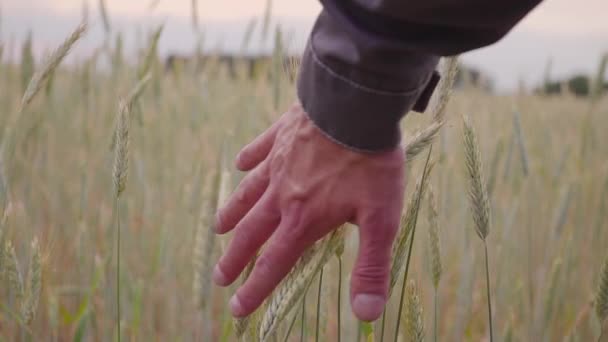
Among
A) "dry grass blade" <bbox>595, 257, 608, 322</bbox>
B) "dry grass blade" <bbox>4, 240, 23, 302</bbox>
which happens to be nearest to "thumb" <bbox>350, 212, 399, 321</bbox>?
"dry grass blade" <bbox>595, 257, 608, 322</bbox>

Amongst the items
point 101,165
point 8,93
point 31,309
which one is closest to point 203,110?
point 101,165

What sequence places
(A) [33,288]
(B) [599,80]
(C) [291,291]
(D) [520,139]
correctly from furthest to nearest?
(B) [599,80], (D) [520,139], (A) [33,288], (C) [291,291]

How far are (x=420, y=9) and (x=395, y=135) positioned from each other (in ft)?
0.47

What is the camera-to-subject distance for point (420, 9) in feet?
1.90

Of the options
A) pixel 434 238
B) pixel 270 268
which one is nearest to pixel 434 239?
pixel 434 238

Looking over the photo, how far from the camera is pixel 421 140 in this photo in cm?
66

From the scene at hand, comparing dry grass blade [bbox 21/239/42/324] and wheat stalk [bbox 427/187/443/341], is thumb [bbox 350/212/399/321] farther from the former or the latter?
dry grass blade [bbox 21/239/42/324]

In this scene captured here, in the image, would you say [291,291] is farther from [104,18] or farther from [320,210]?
[104,18]

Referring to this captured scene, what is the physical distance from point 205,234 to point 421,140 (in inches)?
11.1

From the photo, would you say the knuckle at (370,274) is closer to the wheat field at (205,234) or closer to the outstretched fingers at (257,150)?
the wheat field at (205,234)

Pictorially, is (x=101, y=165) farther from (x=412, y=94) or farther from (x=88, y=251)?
(x=412, y=94)

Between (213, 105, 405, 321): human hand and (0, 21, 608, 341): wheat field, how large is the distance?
2 centimetres

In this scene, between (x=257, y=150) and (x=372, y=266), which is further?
(x=257, y=150)

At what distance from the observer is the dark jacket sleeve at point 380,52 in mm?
583
